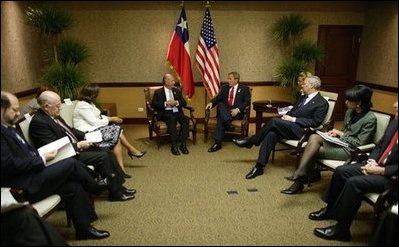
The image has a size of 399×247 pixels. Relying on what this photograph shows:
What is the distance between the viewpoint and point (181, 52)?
18.3ft

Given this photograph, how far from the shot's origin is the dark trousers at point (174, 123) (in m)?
4.59

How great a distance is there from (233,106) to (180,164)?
1352 mm

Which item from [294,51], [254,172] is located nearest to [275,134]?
[254,172]

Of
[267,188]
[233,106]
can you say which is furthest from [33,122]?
[233,106]

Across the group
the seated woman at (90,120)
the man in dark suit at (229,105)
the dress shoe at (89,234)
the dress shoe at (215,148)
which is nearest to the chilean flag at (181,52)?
the man in dark suit at (229,105)

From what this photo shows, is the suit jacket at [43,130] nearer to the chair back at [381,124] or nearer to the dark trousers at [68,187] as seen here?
the dark trousers at [68,187]

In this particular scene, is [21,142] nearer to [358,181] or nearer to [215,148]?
[358,181]

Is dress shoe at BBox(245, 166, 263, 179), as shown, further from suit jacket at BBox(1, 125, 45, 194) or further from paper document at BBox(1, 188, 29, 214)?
paper document at BBox(1, 188, 29, 214)

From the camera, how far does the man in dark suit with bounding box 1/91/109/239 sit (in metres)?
2.16

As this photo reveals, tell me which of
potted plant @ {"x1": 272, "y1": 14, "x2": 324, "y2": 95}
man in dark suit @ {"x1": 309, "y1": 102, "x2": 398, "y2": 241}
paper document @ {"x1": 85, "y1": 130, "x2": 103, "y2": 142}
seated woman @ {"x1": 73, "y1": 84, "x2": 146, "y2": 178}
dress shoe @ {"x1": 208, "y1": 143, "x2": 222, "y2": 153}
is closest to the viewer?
man in dark suit @ {"x1": 309, "y1": 102, "x2": 398, "y2": 241}

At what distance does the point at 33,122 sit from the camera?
8.71 feet

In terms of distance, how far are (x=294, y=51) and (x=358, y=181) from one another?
3697mm

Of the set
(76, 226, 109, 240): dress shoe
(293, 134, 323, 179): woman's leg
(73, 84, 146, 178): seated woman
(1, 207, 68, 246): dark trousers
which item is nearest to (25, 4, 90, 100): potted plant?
(73, 84, 146, 178): seated woman

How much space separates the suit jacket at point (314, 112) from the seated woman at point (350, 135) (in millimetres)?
424
